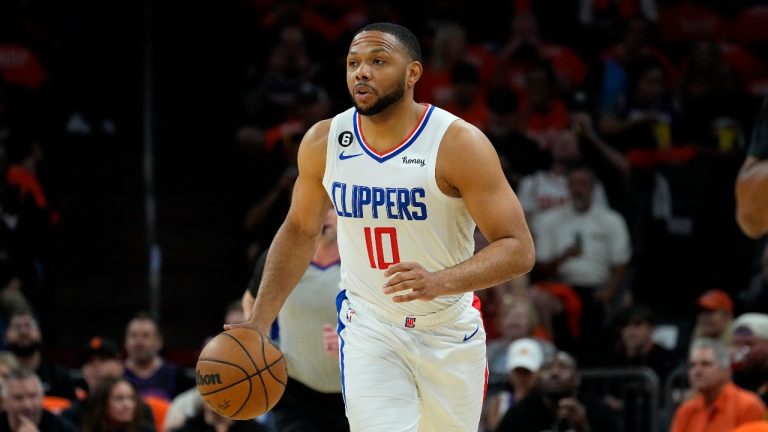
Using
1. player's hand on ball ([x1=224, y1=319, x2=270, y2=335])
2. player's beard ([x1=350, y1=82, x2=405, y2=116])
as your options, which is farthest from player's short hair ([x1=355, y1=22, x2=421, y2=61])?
player's hand on ball ([x1=224, y1=319, x2=270, y2=335])

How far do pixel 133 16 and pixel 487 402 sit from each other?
6361 millimetres

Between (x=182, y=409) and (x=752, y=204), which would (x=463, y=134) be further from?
(x=182, y=409)

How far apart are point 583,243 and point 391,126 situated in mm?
7011

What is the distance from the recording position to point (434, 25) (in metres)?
14.6

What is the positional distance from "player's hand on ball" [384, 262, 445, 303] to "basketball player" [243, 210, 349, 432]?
2184 mm

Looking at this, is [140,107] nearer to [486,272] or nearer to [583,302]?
[583,302]

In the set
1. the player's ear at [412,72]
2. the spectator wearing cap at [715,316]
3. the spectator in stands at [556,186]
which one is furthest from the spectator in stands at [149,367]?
the player's ear at [412,72]

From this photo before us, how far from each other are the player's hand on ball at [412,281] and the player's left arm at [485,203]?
0.84 ft

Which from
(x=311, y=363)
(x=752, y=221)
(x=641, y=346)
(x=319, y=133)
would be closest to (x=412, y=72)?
(x=319, y=133)

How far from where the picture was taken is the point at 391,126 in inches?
227

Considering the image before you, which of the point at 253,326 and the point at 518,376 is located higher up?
the point at 253,326

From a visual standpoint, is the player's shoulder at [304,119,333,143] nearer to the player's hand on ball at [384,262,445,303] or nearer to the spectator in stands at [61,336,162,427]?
the player's hand on ball at [384,262,445,303]

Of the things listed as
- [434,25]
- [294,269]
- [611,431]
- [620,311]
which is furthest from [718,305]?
[294,269]

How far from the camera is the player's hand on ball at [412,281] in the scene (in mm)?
5047
